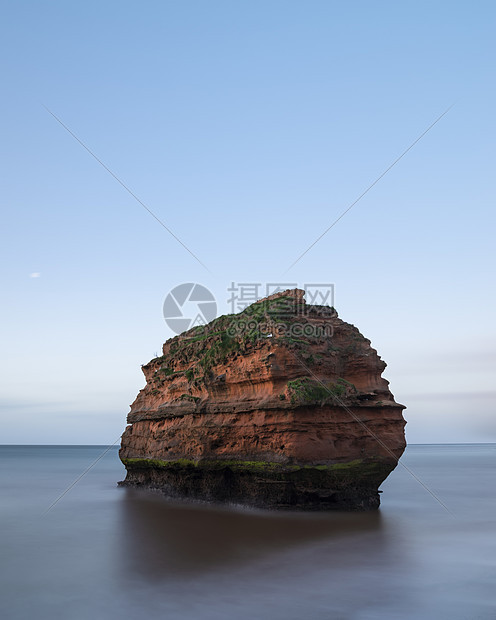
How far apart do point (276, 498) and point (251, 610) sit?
952cm

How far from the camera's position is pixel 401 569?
465 inches

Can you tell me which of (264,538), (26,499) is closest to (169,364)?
(26,499)

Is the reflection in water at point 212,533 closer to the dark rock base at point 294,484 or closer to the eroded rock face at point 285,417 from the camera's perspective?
the dark rock base at point 294,484

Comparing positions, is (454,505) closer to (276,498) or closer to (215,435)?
(276,498)

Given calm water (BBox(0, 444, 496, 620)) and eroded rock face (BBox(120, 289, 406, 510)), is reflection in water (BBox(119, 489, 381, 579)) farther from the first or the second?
eroded rock face (BBox(120, 289, 406, 510))

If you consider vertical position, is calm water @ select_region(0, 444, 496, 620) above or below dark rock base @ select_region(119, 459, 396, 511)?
below

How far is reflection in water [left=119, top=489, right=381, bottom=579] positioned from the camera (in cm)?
1240

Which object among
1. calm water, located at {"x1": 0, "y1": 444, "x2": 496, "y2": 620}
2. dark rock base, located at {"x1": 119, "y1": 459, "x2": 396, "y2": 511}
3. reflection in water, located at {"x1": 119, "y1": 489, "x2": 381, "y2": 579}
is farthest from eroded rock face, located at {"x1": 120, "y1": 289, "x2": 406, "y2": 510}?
calm water, located at {"x1": 0, "y1": 444, "x2": 496, "y2": 620}

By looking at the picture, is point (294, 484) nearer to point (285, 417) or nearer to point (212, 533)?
point (285, 417)

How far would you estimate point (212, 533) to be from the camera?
49.8ft

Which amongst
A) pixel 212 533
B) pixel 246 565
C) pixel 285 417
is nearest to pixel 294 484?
pixel 285 417

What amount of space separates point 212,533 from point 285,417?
4732 mm

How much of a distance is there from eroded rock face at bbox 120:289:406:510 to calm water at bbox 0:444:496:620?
1.19m

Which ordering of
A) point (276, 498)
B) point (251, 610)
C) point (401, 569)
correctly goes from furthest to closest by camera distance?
point (276, 498)
point (401, 569)
point (251, 610)
